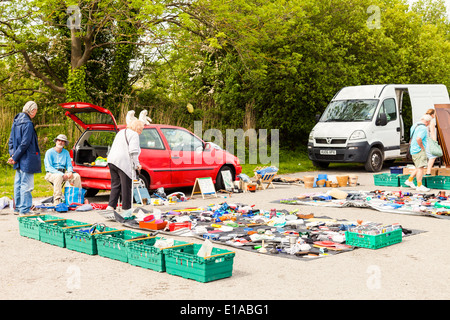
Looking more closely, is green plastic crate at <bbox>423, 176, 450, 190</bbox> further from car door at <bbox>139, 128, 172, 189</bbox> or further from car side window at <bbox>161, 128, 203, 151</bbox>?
car door at <bbox>139, 128, 172, 189</bbox>

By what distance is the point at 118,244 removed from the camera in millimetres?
7086

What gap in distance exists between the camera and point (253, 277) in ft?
20.4

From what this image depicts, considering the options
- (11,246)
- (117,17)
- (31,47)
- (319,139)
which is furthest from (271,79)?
Answer: (11,246)

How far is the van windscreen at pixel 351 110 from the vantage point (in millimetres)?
20094

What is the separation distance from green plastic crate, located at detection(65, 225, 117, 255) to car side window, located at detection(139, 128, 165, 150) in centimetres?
539

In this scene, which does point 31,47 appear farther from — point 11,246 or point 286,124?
point 11,246

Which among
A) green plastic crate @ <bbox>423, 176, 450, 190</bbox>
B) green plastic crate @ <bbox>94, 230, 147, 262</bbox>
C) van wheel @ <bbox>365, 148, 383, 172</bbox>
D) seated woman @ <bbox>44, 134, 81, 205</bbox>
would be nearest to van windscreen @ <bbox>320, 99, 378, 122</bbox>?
van wheel @ <bbox>365, 148, 383, 172</bbox>

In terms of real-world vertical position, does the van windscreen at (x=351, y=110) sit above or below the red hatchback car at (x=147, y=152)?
above

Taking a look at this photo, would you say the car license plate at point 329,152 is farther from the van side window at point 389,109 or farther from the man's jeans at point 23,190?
the man's jeans at point 23,190

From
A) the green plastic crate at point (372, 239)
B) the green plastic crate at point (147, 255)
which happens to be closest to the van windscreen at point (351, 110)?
the green plastic crate at point (372, 239)

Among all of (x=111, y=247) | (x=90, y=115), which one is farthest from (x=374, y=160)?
(x=111, y=247)

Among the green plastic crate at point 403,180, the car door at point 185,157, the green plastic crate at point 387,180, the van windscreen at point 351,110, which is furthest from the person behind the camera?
the van windscreen at point 351,110

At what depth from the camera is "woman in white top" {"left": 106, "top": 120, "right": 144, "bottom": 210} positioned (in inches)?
404

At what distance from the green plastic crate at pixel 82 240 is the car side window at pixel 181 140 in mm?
5971
